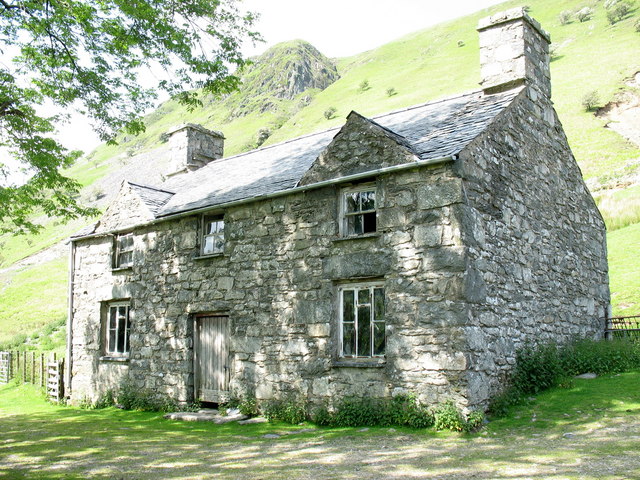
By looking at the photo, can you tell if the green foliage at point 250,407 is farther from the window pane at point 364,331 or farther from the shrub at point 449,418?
the shrub at point 449,418

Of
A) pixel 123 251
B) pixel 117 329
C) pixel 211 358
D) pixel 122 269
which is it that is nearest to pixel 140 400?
pixel 117 329

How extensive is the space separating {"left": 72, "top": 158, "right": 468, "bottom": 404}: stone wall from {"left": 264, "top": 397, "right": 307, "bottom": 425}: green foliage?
0.21 m

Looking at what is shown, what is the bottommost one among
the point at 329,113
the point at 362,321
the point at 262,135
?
the point at 362,321

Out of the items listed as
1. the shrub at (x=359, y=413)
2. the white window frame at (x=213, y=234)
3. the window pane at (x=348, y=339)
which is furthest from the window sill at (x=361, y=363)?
the white window frame at (x=213, y=234)

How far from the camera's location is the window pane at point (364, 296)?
10414mm

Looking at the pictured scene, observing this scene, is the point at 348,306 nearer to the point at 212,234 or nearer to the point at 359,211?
the point at 359,211

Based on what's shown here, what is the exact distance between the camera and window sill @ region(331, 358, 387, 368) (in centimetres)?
986

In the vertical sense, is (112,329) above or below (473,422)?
above

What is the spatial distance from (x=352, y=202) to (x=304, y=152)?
4389 millimetres

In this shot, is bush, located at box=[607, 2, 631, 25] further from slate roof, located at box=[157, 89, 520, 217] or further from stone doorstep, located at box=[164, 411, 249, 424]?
stone doorstep, located at box=[164, 411, 249, 424]

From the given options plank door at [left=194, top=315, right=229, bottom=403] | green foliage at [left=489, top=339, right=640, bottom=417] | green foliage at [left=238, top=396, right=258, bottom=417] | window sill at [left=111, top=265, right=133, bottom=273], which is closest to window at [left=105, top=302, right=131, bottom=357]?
window sill at [left=111, top=265, right=133, bottom=273]

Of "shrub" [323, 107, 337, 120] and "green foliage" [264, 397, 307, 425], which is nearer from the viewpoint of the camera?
"green foliage" [264, 397, 307, 425]

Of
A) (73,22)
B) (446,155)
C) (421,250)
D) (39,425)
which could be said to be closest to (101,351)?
(39,425)

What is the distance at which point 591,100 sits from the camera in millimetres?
40938
